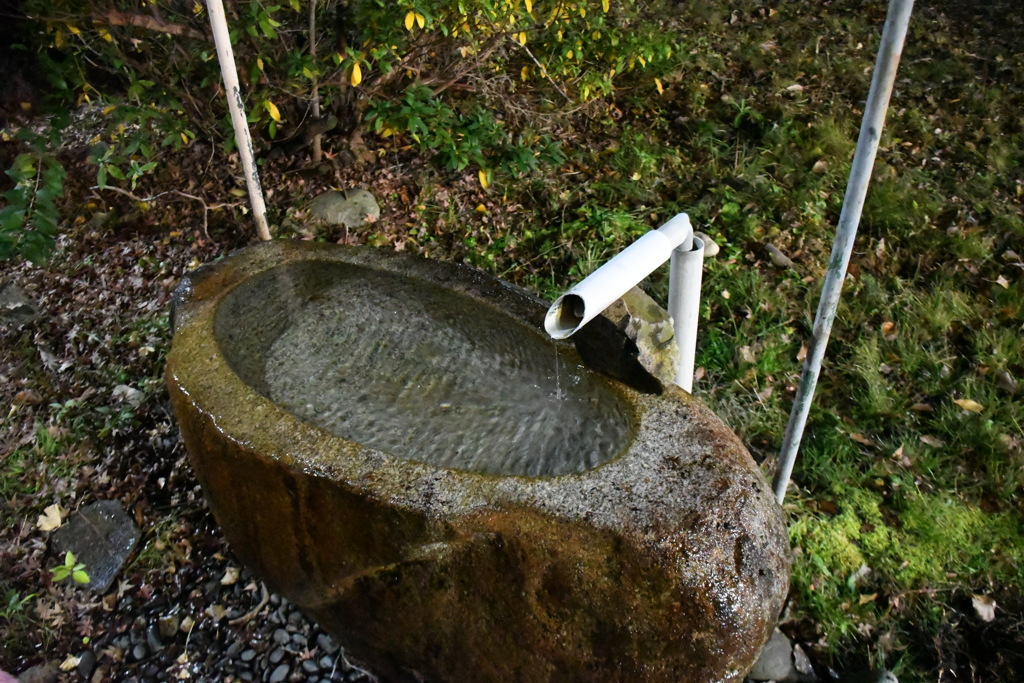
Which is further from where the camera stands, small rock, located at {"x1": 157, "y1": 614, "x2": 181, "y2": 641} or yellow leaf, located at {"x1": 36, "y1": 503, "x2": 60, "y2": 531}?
yellow leaf, located at {"x1": 36, "y1": 503, "x2": 60, "y2": 531}

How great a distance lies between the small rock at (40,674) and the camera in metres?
2.53

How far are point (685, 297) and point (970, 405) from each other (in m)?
1.64

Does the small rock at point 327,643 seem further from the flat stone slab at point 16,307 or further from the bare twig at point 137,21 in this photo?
the bare twig at point 137,21

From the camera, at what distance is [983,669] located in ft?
7.50

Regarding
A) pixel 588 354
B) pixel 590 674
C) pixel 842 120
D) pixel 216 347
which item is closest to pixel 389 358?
pixel 216 347

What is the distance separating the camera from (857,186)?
5.72 ft

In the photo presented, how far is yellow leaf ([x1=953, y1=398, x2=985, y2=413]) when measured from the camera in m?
3.02

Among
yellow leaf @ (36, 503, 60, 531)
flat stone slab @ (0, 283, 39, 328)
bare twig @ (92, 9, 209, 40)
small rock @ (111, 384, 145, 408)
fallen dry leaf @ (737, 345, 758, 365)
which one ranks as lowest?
yellow leaf @ (36, 503, 60, 531)

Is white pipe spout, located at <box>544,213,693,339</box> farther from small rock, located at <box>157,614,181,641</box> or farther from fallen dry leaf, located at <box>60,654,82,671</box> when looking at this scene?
fallen dry leaf, located at <box>60,654,82,671</box>

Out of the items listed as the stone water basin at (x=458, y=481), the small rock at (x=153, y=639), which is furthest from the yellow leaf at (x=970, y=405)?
the small rock at (x=153, y=639)

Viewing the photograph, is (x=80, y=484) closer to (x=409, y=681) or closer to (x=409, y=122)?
(x=409, y=681)

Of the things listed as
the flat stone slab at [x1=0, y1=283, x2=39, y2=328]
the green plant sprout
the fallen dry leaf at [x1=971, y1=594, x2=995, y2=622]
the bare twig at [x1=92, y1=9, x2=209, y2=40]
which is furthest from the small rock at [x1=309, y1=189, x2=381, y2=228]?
the fallen dry leaf at [x1=971, y1=594, x2=995, y2=622]

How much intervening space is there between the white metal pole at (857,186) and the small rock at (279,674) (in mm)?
1943

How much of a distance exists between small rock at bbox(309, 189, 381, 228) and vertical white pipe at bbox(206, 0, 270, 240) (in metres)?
0.62
